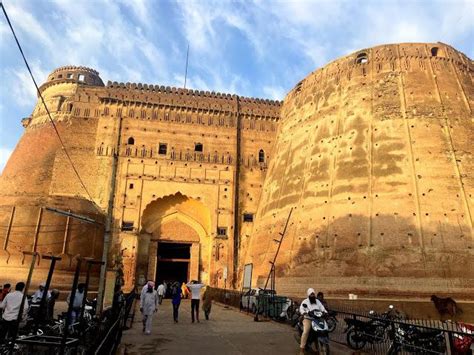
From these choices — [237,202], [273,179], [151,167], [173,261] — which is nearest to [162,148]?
[151,167]

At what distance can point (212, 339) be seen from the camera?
8.23m

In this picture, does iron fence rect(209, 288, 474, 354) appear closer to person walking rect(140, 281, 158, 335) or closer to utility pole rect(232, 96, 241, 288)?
person walking rect(140, 281, 158, 335)

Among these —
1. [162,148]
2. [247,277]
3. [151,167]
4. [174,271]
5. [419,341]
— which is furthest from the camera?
[174,271]

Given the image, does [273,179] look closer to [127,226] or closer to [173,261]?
[173,261]

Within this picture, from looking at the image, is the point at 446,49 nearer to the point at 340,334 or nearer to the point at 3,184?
the point at 340,334

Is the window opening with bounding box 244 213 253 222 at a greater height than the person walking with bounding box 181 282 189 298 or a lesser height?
greater

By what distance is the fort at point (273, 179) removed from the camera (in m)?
16.3

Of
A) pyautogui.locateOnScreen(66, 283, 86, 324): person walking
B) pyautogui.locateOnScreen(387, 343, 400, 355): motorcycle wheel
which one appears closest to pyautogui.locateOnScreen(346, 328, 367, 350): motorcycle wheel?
pyautogui.locateOnScreen(387, 343, 400, 355): motorcycle wheel

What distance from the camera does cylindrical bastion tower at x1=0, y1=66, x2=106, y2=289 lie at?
2025cm

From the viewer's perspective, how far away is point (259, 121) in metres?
28.0

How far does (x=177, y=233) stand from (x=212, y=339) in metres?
16.8

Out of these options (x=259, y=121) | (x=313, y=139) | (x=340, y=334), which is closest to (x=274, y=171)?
(x=313, y=139)

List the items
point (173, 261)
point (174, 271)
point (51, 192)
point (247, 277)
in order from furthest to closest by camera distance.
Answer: point (174, 271) → point (173, 261) → point (51, 192) → point (247, 277)

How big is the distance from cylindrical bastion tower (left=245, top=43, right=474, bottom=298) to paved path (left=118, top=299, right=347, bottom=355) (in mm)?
6769
